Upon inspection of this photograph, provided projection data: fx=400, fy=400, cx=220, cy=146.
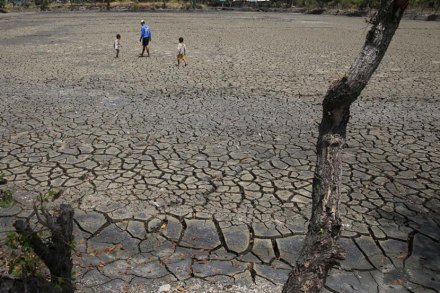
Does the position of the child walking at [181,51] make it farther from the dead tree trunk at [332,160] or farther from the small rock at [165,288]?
the dead tree trunk at [332,160]

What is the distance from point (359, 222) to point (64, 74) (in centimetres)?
1083

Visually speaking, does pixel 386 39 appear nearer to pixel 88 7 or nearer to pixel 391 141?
pixel 391 141

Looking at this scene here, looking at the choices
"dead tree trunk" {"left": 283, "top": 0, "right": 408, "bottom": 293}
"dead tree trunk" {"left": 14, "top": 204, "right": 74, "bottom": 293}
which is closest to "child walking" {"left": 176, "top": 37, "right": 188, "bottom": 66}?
"dead tree trunk" {"left": 14, "top": 204, "right": 74, "bottom": 293}

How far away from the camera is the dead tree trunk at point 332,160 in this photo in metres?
2.57

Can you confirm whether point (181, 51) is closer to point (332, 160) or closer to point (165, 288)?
point (165, 288)

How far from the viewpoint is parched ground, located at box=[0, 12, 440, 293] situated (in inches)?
170

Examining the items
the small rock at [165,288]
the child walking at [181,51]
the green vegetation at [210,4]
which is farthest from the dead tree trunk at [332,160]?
the green vegetation at [210,4]

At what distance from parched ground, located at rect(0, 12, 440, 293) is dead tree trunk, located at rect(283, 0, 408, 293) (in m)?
0.54

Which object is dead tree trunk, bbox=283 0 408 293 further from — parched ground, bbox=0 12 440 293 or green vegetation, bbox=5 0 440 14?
green vegetation, bbox=5 0 440 14

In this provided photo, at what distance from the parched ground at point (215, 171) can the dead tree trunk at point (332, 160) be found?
543mm

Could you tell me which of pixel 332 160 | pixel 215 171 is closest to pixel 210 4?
pixel 215 171

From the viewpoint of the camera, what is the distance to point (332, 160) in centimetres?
282

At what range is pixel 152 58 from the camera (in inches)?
623

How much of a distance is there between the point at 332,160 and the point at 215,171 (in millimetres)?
3667
